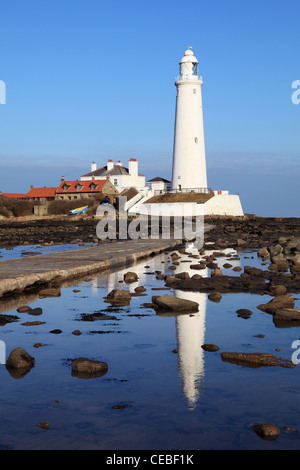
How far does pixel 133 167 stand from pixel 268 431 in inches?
2763

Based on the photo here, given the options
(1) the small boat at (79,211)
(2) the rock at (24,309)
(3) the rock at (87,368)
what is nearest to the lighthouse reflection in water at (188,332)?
(3) the rock at (87,368)

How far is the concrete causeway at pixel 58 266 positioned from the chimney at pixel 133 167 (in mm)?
56249

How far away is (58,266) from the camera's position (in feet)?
39.1

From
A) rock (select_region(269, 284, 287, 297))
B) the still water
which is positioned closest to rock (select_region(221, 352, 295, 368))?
the still water

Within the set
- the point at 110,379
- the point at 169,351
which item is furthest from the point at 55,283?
the point at 110,379

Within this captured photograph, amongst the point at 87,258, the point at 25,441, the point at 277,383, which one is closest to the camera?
the point at 25,441

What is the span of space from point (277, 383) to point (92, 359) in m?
2.02

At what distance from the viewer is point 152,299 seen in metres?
9.02

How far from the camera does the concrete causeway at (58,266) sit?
9.72 m

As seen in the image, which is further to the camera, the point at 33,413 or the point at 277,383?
the point at 277,383

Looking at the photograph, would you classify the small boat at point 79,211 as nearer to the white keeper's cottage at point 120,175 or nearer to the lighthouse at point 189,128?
the lighthouse at point 189,128

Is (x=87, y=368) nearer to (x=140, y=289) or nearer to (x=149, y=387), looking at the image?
(x=149, y=387)
